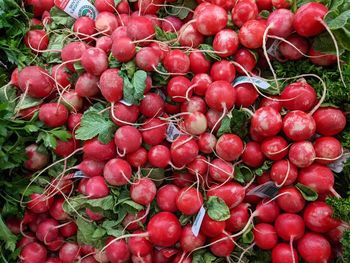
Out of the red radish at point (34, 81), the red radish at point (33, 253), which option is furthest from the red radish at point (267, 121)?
the red radish at point (33, 253)

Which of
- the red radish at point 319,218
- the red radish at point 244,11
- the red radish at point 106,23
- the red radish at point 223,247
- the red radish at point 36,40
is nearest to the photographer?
the red radish at point 319,218

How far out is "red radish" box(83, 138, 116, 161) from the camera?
5.44ft

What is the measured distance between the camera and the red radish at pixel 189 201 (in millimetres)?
1578

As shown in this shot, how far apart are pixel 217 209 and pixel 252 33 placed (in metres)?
0.76

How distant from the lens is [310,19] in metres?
1.55

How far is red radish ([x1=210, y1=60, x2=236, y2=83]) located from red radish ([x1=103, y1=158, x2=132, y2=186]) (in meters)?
0.55

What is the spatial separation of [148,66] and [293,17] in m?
0.65

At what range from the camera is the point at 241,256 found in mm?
1548

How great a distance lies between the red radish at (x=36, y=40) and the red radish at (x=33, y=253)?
98cm

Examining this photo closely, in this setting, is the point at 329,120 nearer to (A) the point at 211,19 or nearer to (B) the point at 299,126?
(B) the point at 299,126

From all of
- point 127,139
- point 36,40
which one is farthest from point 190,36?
point 36,40

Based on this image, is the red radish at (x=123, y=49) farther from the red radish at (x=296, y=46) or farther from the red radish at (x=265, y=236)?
the red radish at (x=265, y=236)

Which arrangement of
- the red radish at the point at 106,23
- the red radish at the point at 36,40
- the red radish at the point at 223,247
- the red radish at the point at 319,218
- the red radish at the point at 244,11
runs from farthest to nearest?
the red radish at the point at 36,40 < the red radish at the point at 106,23 < the red radish at the point at 244,11 < the red radish at the point at 223,247 < the red radish at the point at 319,218

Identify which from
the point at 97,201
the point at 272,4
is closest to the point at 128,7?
the point at 272,4
